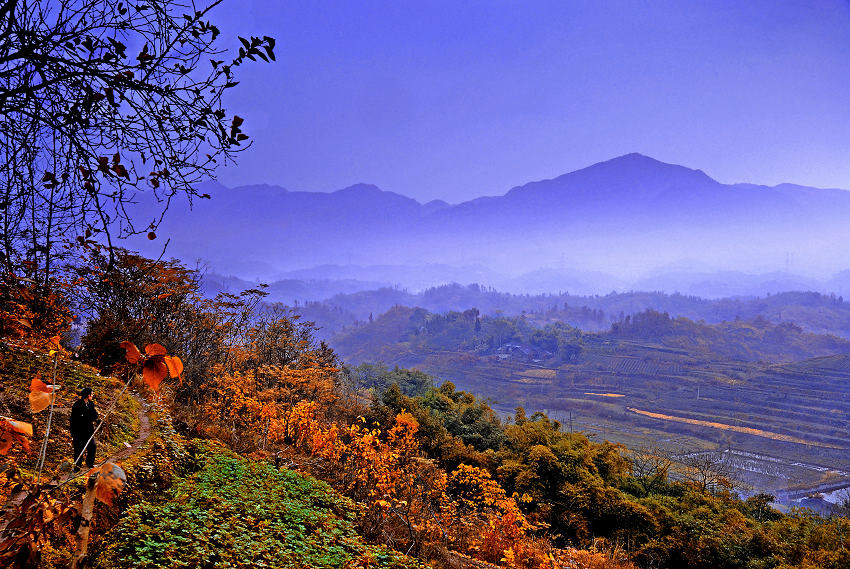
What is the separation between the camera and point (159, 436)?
7.86 m

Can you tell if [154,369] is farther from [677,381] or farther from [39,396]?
[677,381]

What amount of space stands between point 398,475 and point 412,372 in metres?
32.1

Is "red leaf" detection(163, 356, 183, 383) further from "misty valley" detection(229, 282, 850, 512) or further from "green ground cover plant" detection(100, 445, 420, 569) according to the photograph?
"misty valley" detection(229, 282, 850, 512)

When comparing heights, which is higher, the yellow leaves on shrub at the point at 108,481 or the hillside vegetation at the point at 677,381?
the yellow leaves on shrub at the point at 108,481

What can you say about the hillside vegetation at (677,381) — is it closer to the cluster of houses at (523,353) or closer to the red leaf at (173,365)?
the cluster of houses at (523,353)

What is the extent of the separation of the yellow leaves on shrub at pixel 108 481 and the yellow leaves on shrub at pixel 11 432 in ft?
0.99

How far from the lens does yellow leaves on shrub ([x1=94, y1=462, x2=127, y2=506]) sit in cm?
174

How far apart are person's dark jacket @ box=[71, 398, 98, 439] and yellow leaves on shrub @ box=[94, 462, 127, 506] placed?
14.6ft

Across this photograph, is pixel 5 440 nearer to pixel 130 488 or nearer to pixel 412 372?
→ pixel 130 488

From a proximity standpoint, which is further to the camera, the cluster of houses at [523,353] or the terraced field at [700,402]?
the cluster of houses at [523,353]

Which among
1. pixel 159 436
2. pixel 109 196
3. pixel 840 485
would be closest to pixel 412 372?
pixel 159 436

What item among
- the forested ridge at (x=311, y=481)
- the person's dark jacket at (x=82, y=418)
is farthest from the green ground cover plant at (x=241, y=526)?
the person's dark jacket at (x=82, y=418)

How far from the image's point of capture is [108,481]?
70.1 inches

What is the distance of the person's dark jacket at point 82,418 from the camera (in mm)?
5254
